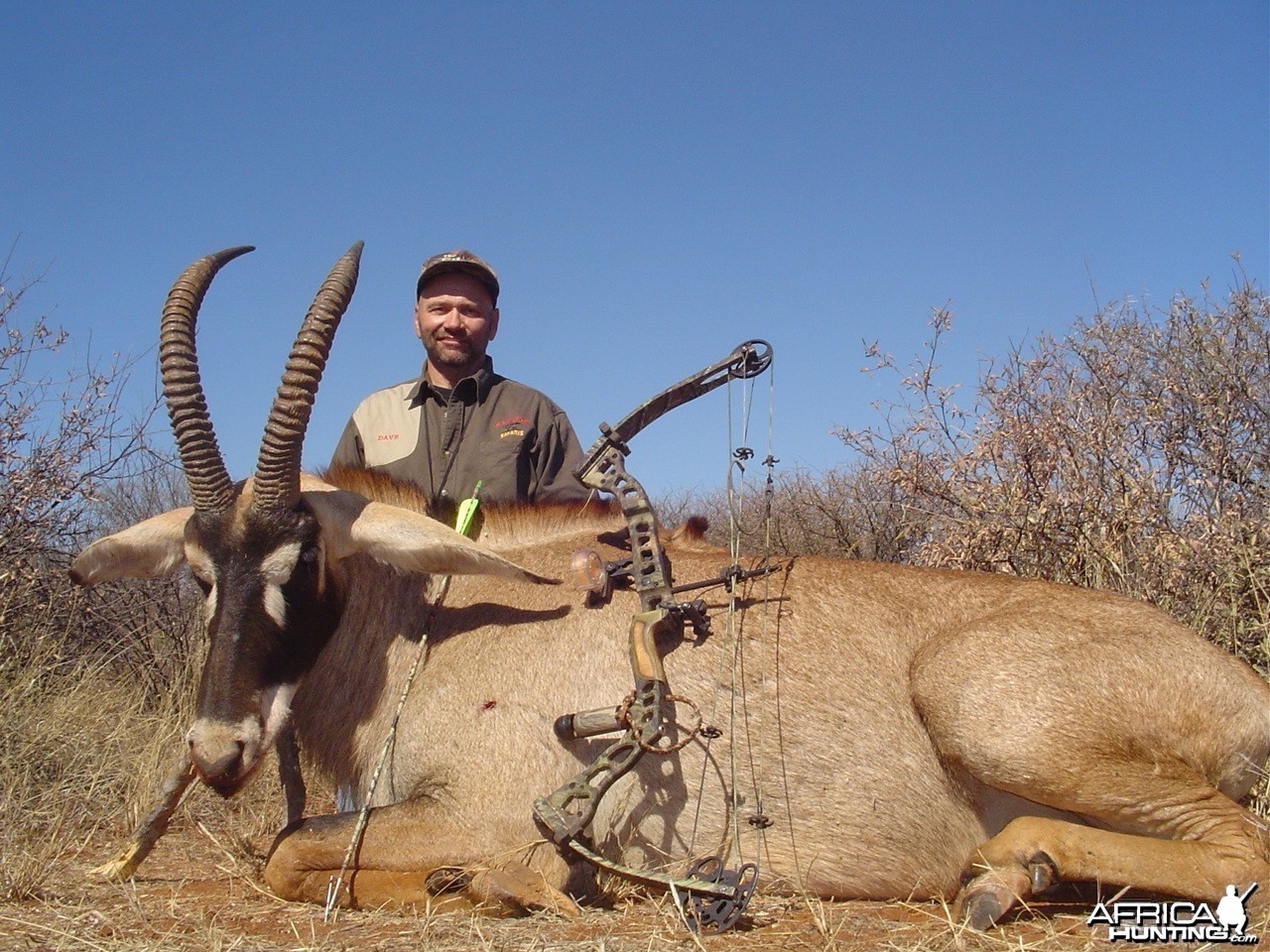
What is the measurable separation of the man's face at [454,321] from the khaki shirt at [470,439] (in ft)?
0.53

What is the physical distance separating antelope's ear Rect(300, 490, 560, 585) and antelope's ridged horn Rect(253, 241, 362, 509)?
0.82 feet

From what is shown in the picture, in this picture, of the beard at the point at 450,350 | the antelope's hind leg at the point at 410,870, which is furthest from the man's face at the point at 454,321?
the antelope's hind leg at the point at 410,870

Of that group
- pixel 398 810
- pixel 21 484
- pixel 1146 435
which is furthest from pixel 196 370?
pixel 1146 435

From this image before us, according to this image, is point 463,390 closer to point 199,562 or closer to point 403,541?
point 403,541

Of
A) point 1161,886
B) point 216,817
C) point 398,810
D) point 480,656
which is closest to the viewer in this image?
Answer: point 1161,886

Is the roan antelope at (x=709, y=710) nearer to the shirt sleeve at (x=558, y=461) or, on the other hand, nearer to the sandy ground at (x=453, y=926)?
the sandy ground at (x=453, y=926)

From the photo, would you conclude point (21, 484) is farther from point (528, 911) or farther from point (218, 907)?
point (528, 911)

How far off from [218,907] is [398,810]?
0.82 m

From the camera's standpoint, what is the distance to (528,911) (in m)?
4.19

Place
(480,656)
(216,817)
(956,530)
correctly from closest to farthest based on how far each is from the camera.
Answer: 1. (480,656)
2. (216,817)
3. (956,530)

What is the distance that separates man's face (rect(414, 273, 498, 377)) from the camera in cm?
727

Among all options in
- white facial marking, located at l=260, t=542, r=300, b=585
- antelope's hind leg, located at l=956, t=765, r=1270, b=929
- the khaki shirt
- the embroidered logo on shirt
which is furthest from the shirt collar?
antelope's hind leg, located at l=956, t=765, r=1270, b=929

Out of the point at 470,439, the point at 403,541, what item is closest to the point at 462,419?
the point at 470,439

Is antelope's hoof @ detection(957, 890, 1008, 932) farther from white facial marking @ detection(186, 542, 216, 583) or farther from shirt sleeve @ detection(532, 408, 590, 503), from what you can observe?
shirt sleeve @ detection(532, 408, 590, 503)
